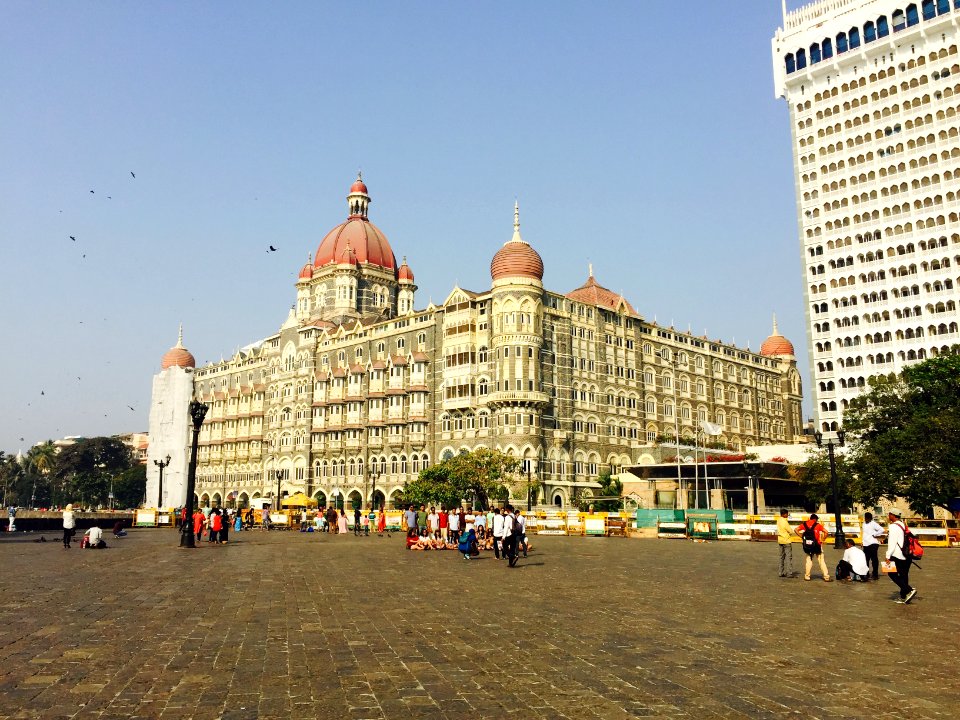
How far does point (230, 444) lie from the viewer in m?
103

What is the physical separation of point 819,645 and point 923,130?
270 feet

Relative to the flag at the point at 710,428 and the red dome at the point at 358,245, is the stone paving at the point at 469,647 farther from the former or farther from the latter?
the red dome at the point at 358,245

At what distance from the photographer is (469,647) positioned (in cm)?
972

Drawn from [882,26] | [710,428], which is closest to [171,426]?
[710,428]

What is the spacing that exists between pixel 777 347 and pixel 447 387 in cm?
4998

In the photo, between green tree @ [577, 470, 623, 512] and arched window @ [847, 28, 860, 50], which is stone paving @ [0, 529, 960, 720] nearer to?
green tree @ [577, 470, 623, 512]

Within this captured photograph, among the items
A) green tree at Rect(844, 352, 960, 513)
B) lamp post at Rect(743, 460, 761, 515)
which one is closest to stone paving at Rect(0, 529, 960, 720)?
green tree at Rect(844, 352, 960, 513)

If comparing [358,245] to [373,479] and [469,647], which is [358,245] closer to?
[373,479]

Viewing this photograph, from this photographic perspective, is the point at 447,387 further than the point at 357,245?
No

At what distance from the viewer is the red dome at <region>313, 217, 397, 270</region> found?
96.9 metres

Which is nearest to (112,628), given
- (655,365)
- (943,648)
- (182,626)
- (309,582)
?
(182,626)

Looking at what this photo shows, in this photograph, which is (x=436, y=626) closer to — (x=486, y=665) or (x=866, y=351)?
(x=486, y=665)

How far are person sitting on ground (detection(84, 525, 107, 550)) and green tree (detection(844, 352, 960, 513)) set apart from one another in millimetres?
37678

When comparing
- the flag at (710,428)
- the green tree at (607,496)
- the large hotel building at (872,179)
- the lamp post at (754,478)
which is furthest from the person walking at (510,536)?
the large hotel building at (872,179)
